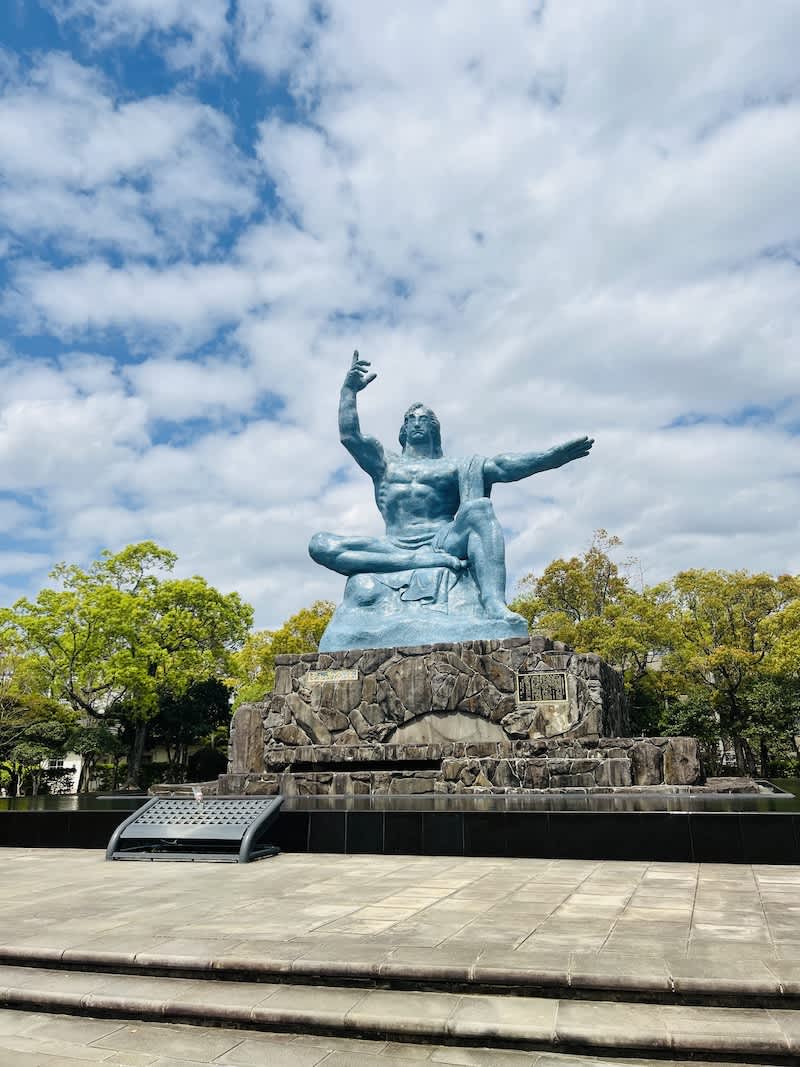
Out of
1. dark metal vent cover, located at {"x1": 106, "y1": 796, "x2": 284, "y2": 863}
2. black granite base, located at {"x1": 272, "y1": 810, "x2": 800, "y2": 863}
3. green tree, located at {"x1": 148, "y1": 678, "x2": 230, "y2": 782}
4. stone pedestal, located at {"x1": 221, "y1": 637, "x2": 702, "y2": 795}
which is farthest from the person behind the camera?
green tree, located at {"x1": 148, "y1": 678, "x2": 230, "y2": 782}

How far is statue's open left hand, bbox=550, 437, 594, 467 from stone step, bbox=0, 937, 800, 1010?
29.0 feet

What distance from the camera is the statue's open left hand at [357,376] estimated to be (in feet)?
39.0

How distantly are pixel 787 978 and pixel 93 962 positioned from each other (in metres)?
2.70

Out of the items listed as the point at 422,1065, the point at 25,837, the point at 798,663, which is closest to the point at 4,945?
the point at 422,1065

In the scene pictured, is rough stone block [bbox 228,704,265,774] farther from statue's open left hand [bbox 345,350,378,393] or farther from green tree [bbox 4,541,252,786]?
green tree [bbox 4,541,252,786]

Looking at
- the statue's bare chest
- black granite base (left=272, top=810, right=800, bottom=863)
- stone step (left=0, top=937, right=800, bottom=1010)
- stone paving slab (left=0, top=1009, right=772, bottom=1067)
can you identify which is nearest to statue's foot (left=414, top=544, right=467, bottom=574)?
the statue's bare chest

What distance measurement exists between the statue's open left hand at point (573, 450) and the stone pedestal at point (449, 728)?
287cm

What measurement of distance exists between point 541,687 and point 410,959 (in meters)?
6.72

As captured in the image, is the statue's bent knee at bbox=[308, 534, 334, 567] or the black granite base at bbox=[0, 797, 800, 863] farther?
the statue's bent knee at bbox=[308, 534, 334, 567]

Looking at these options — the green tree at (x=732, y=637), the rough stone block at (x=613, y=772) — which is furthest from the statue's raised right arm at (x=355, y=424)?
the green tree at (x=732, y=637)

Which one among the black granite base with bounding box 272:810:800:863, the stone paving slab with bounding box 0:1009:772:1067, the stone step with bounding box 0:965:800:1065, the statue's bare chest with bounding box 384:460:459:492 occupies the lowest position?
the stone paving slab with bounding box 0:1009:772:1067

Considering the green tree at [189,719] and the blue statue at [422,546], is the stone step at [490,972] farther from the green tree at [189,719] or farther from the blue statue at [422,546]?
the green tree at [189,719]

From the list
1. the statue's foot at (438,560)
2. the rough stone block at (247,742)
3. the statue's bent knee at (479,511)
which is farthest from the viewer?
the statue's foot at (438,560)

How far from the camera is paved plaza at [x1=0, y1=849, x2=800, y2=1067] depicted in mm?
2613
